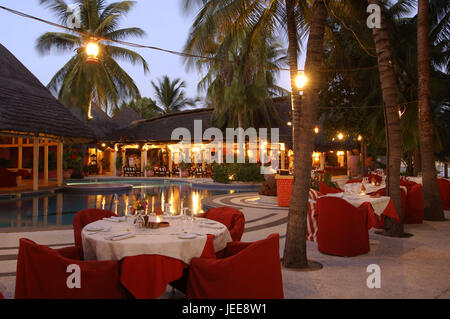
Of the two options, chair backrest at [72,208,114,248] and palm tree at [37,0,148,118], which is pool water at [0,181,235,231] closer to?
chair backrest at [72,208,114,248]

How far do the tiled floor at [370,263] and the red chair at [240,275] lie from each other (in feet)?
2.32

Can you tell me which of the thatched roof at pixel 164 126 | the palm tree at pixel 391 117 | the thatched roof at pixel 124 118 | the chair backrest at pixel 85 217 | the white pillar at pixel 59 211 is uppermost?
the thatched roof at pixel 124 118

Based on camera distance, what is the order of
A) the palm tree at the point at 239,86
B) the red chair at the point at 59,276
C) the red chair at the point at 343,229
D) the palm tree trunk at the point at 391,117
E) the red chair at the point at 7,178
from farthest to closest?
the palm tree at the point at 239,86
the red chair at the point at 7,178
the palm tree trunk at the point at 391,117
the red chair at the point at 343,229
the red chair at the point at 59,276

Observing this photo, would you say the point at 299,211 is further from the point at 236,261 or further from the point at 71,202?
the point at 71,202

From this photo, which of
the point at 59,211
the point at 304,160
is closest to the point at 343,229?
the point at 304,160

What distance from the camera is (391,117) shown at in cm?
609

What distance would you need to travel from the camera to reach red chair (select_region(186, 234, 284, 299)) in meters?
2.63

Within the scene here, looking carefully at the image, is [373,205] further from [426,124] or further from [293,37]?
[293,37]

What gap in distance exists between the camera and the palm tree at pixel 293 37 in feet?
14.0

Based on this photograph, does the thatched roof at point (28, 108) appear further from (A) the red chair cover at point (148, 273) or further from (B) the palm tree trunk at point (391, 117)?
(B) the palm tree trunk at point (391, 117)

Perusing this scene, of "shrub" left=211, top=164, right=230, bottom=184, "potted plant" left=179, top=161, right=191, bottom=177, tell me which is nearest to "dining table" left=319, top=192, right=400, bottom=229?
"shrub" left=211, top=164, right=230, bottom=184

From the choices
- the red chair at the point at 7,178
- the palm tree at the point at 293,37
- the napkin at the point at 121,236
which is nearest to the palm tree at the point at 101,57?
the red chair at the point at 7,178
